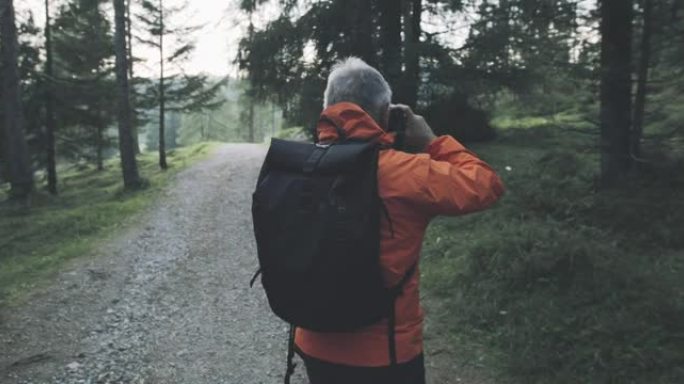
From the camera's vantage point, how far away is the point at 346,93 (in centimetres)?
239

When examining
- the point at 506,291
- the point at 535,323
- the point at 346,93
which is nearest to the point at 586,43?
the point at 506,291

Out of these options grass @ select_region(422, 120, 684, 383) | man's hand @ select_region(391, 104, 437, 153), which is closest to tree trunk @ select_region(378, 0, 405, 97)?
grass @ select_region(422, 120, 684, 383)

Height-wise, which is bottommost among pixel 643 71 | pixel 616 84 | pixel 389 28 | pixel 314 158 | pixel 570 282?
pixel 570 282

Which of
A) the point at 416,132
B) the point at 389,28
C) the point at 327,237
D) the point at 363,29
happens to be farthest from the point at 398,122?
the point at 389,28

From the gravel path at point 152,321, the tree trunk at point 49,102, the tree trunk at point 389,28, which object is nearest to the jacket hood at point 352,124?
the gravel path at point 152,321

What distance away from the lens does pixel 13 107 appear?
1471 cm

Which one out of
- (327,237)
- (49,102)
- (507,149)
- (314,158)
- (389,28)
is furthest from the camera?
(49,102)

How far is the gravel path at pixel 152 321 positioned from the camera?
18.4 ft

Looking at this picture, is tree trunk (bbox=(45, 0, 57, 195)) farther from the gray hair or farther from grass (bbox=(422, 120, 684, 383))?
A: the gray hair

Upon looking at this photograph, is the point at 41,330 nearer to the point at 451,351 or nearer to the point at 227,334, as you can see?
the point at 227,334

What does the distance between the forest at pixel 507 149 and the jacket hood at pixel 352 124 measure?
11.6ft

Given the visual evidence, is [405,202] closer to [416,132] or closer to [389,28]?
[416,132]

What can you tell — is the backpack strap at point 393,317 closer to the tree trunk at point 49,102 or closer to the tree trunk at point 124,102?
the tree trunk at point 124,102

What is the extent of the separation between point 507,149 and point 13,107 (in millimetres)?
13573
